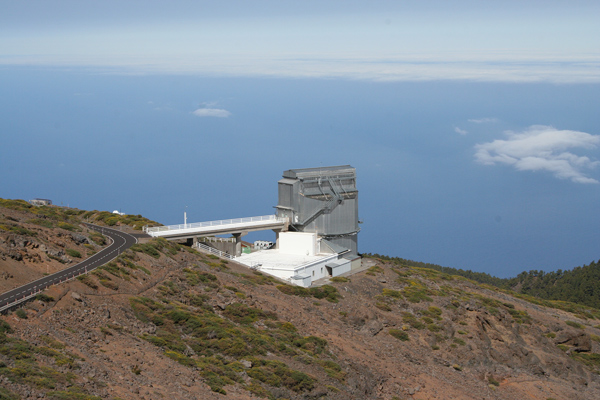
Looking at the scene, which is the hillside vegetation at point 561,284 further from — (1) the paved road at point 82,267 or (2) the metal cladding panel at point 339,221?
(1) the paved road at point 82,267

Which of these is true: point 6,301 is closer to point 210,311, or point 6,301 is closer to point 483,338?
point 210,311

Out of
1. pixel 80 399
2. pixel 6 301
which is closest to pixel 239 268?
pixel 6 301

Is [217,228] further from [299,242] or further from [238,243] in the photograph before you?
[299,242]

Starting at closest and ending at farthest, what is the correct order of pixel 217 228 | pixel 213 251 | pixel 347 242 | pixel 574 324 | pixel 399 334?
pixel 399 334, pixel 213 251, pixel 217 228, pixel 347 242, pixel 574 324

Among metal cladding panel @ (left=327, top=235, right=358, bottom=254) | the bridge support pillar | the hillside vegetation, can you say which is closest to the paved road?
the bridge support pillar

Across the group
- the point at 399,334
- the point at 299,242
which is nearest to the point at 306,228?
the point at 299,242

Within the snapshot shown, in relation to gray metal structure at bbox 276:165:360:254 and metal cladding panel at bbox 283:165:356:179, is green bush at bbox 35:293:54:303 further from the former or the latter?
metal cladding panel at bbox 283:165:356:179

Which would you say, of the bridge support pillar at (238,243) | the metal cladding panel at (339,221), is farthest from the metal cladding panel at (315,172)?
the bridge support pillar at (238,243)
